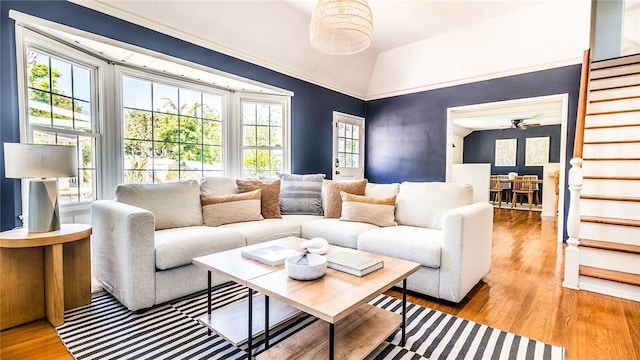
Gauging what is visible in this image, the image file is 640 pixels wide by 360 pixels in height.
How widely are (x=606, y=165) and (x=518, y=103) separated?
4.42ft

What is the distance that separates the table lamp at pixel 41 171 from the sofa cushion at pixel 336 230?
1.96m

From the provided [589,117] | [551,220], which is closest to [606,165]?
[589,117]

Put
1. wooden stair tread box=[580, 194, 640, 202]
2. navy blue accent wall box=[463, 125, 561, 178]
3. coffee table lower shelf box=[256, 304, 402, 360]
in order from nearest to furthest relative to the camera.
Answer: coffee table lower shelf box=[256, 304, 402, 360], wooden stair tread box=[580, 194, 640, 202], navy blue accent wall box=[463, 125, 561, 178]

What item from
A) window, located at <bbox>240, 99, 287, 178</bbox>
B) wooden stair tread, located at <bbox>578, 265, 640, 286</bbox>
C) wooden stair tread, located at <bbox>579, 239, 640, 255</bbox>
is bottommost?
wooden stair tread, located at <bbox>578, 265, 640, 286</bbox>

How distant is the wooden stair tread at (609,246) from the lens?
2.45m

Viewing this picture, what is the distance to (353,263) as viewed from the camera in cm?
160

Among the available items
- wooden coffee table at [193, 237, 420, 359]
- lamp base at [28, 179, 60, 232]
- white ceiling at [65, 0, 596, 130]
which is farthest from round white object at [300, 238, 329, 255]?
white ceiling at [65, 0, 596, 130]

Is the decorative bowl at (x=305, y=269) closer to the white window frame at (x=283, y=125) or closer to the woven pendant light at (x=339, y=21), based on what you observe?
the woven pendant light at (x=339, y=21)

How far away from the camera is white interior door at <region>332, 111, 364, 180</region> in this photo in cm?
505

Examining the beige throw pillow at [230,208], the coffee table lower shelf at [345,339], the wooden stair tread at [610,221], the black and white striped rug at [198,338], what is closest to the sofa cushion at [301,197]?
the beige throw pillow at [230,208]

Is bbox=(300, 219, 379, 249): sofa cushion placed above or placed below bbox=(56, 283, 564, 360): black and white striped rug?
above

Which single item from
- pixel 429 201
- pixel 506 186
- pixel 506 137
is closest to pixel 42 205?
pixel 429 201

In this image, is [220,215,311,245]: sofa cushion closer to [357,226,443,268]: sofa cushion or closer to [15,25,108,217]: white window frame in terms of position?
[357,226,443,268]: sofa cushion

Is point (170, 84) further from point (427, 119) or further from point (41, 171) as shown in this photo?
point (427, 119)
